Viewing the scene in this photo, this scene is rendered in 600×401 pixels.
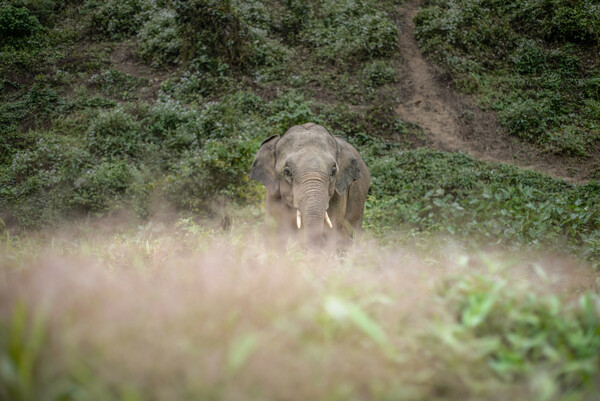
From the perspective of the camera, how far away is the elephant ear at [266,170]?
643cm

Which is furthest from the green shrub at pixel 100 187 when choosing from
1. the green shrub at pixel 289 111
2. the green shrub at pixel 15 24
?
the green shrub at pixel 15 24

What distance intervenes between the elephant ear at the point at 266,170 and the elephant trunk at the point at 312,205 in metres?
0.66

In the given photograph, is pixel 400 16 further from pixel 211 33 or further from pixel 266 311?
pixel 266 311

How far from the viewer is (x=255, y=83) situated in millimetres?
14812

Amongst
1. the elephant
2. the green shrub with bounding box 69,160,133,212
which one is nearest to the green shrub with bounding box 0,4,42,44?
the green shrub with bounding box 69,160,133,212

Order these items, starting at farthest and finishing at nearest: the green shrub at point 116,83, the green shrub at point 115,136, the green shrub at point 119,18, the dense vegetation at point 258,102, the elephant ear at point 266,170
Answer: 1. the green shrub at point 119,18
2. the green shrub at point 116,83
3. the green shrub at point 115,136
4. the dense vegetation at point 258,102
5. the elephant ear at point 266,170

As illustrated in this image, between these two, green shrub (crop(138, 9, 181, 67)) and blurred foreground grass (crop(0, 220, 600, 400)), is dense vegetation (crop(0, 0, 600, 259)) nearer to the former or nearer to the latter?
green shrub (crop(138, 9, 181, 67))

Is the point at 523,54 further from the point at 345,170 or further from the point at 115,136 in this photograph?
the point at 115,136

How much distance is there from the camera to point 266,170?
653cm

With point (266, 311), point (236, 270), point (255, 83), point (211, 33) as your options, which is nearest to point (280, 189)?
point (236, 270)

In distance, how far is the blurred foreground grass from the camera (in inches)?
78.9

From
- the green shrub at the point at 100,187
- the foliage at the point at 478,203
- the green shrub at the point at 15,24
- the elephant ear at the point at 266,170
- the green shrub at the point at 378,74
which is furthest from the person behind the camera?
the green shrub at the point at 15,24

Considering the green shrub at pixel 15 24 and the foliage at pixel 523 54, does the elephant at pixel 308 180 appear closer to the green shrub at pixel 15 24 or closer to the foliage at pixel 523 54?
the foliage at pixel 523 54

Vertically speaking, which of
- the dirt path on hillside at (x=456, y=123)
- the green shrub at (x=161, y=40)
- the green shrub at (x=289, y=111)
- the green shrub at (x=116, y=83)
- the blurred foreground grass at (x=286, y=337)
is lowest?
the dirt path on hillside at (x=456, y=123)
